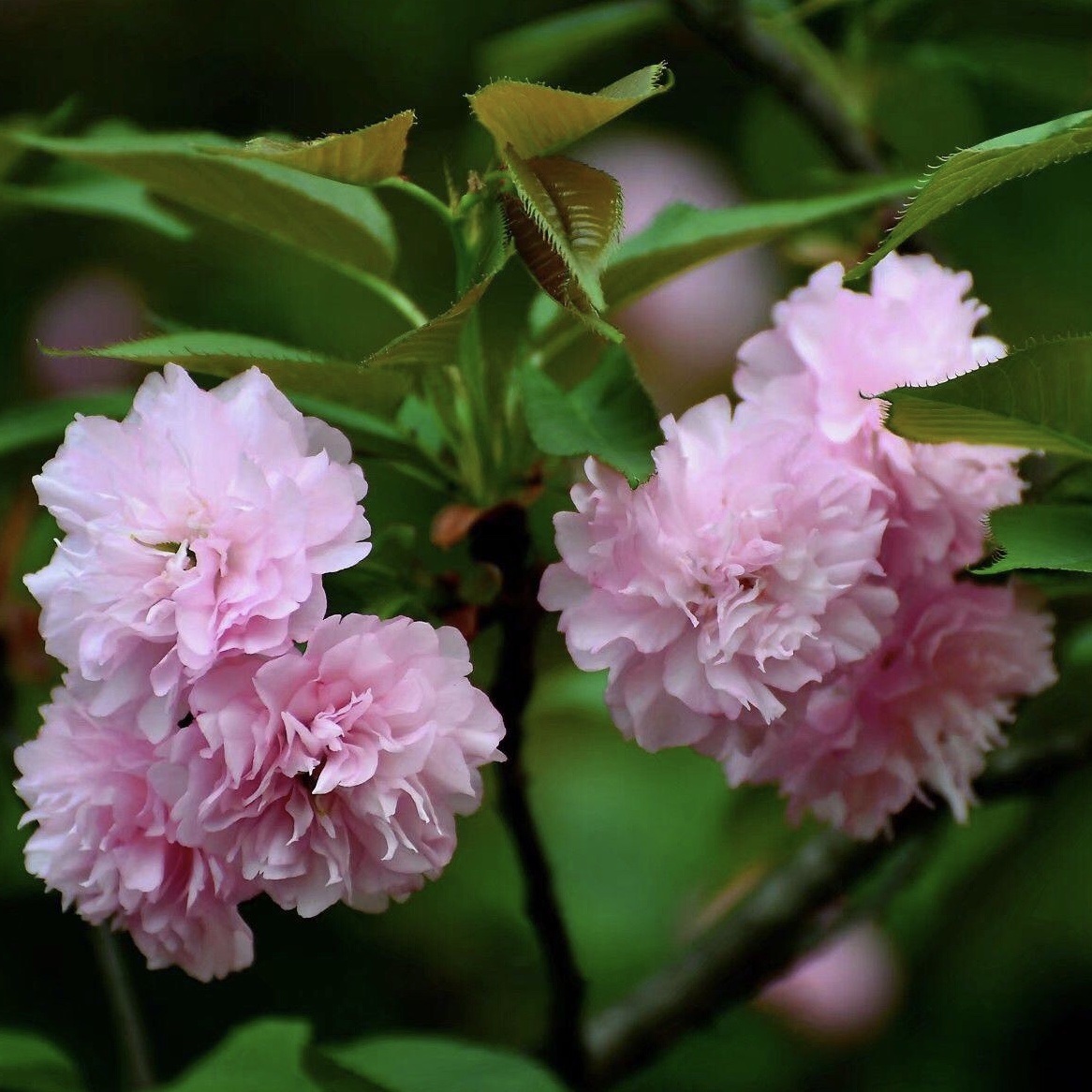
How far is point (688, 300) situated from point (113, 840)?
1.27 m

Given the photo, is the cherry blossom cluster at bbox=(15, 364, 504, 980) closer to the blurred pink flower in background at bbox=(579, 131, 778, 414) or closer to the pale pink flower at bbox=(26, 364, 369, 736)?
the pale pink flower at bbox=(26, 364, 369, 736)

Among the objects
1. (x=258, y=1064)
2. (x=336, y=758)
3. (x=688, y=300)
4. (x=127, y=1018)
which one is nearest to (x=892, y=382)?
(x=336, y=758)

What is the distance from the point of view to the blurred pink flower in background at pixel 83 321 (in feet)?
6.04

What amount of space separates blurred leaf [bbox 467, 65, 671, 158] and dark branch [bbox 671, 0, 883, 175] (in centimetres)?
39

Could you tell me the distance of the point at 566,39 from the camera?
1.13 meters

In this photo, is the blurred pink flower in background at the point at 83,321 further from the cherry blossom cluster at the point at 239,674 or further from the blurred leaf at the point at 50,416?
the cherry blossom cluster at the point at 239,674

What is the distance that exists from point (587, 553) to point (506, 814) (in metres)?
0.23

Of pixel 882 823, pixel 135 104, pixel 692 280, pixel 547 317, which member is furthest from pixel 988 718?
pixel 135 104

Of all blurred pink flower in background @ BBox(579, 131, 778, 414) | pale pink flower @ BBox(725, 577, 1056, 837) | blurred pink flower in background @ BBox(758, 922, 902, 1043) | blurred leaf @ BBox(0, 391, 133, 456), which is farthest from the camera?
blurred pink flower in background @ BBox(579, 131, 778, 414)

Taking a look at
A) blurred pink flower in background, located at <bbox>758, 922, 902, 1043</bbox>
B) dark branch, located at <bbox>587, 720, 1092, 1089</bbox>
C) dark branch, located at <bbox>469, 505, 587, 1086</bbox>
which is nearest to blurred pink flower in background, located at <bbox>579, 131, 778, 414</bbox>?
blurred pink flower in background, located at <bbox>758, 922, 902, 1043</bbox>

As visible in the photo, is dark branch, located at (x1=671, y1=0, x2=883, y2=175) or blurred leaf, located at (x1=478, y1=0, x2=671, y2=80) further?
blurred leaf, located at (x1=478, y1=0, x2=671, y2=80)

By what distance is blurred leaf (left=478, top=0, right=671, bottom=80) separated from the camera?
112cm

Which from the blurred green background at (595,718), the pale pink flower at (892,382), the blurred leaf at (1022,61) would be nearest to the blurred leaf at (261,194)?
the pale pink flower at (892,382)

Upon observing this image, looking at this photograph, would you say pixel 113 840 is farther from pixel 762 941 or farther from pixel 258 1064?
pixel 762 941
